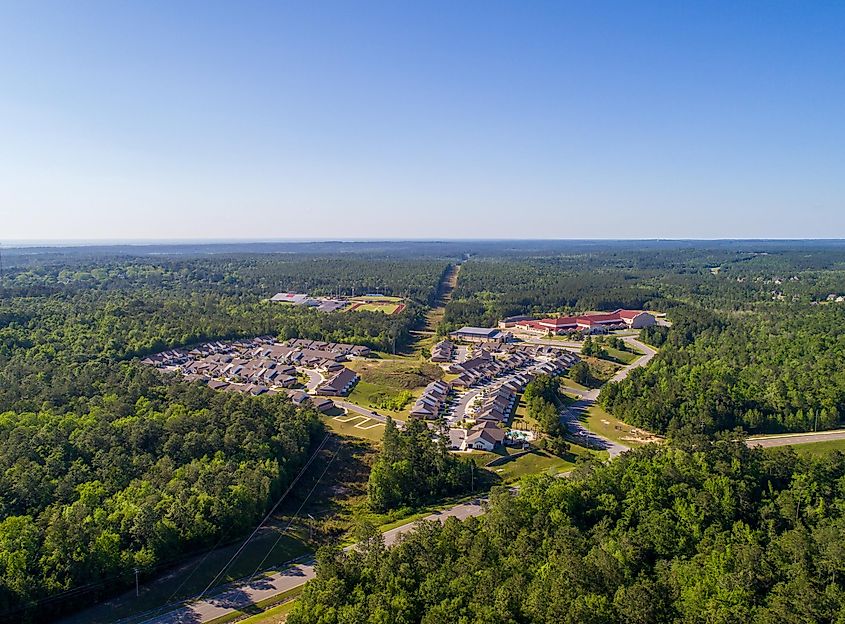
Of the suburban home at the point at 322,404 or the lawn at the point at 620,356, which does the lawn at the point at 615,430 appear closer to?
the lawn at the point at 620,356

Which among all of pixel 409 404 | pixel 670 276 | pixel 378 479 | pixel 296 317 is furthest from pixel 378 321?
pixel 670 276

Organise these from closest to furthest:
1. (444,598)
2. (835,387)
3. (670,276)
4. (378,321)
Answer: (444,598) → (835,387) → (378,321) → (670,276)

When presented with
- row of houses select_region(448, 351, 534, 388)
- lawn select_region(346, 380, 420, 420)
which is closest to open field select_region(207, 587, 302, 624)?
lawn select_region(346, 380, 420, 420)

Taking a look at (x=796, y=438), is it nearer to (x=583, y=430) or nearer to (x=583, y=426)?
(x=583, y=426)

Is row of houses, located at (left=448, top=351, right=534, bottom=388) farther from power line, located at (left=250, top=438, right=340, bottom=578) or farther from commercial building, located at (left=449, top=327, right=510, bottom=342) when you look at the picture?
power line, located at (left=250, top=438, right=340, bottom=578)

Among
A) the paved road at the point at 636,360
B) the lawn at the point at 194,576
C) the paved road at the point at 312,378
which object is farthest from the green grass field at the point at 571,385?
the lawn at the point at 194,576

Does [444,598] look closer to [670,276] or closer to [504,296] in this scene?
[504,296]
